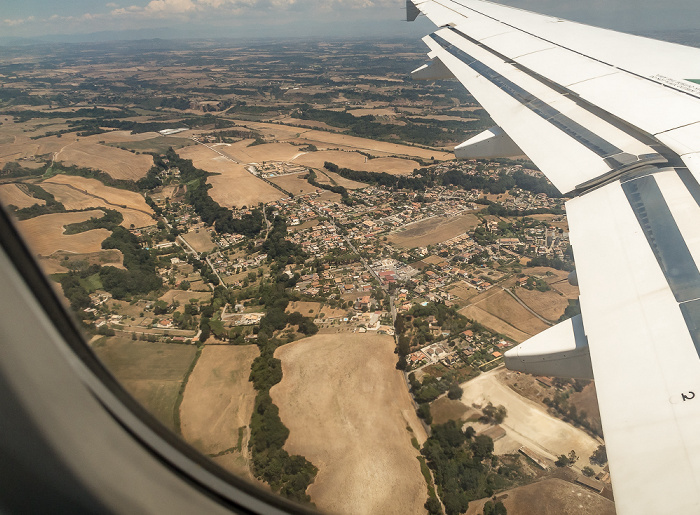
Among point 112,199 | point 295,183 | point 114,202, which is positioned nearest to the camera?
point 114,202

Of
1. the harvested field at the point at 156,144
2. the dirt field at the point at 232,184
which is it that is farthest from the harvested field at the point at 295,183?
the harvested field at the point at 156,144

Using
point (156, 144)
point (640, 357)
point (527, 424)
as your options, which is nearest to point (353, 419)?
point (527, 424)

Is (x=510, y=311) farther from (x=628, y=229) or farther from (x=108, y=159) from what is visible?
(x=108, y=159)

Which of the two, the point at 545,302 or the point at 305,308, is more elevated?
the point at 545,302

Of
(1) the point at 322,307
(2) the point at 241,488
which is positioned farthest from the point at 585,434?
(1) the point at 322,307

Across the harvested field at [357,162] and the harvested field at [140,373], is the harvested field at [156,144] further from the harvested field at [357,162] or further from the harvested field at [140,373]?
the harvested field at [140,373]

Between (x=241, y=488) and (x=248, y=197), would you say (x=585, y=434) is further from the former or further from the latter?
(x=248, y=197)
